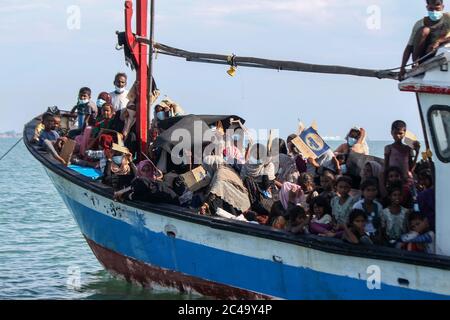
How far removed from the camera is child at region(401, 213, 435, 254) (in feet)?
32.4

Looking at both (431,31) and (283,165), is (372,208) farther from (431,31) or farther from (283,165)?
(283,165)

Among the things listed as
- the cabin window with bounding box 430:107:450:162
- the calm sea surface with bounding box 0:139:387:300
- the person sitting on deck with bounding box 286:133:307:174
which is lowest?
the calm sea surface with bounding box 0:139:387:300

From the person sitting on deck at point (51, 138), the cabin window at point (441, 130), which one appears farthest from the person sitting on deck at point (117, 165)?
the cabin window at point (441, 130)

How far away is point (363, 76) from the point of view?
10.7 metres

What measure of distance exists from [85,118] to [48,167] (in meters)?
Result: 1.24

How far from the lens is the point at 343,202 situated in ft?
34.8

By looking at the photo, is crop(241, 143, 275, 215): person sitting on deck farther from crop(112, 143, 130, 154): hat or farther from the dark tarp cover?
crop(112, 143, 130, 154): hat

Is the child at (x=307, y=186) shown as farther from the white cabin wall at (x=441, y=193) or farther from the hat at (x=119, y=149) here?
the hat at (x=119, y=149)

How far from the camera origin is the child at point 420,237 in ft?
32.4

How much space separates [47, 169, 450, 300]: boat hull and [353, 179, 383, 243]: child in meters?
0.29

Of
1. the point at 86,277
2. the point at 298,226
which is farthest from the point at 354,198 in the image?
the point at 86,277

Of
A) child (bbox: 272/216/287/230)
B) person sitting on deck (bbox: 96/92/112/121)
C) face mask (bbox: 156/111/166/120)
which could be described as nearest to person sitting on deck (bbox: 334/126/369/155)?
child (bbox: 272/216/287/230)

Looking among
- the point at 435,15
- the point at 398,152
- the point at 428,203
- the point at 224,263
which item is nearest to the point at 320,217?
the point at 398,152
